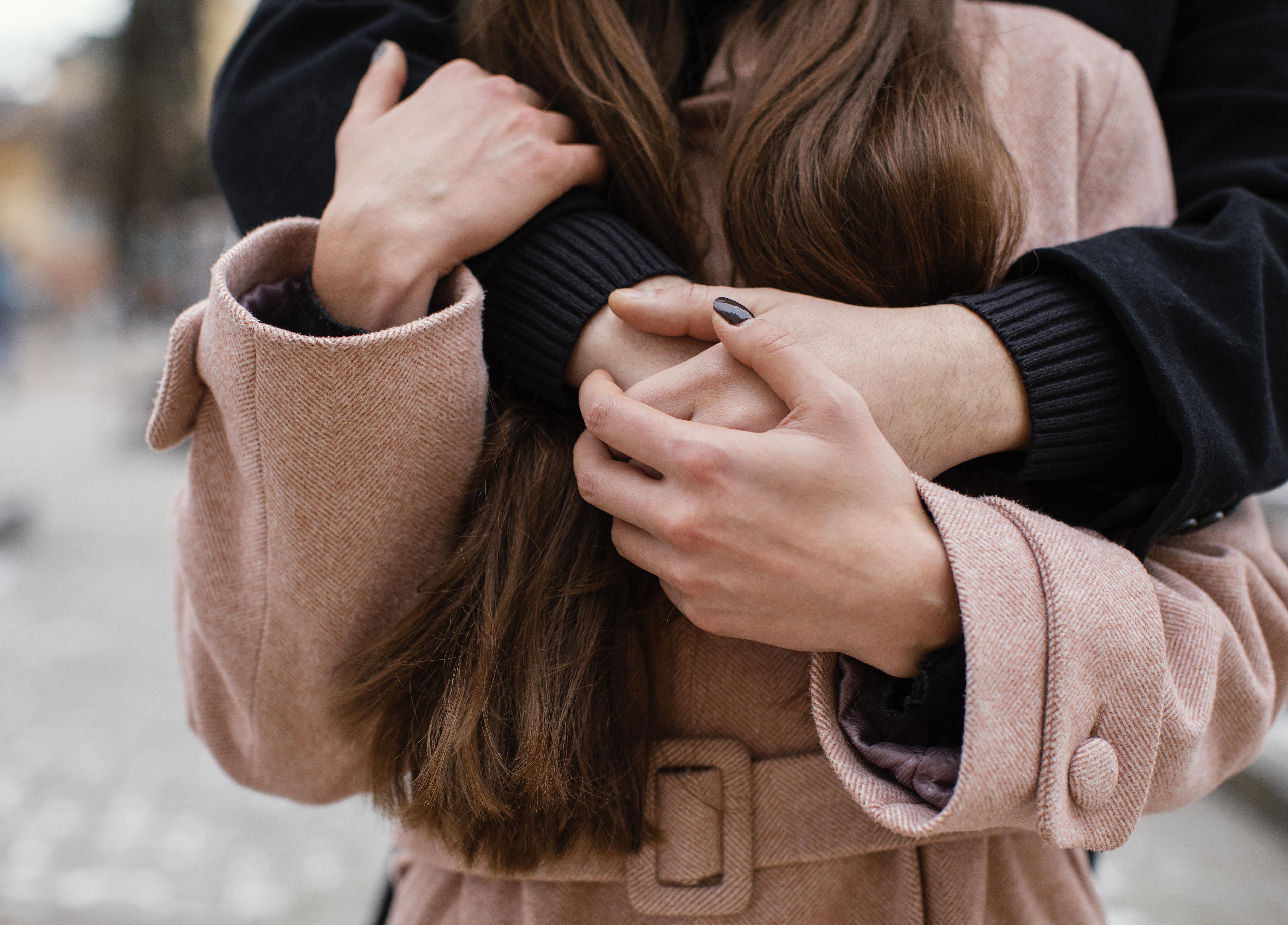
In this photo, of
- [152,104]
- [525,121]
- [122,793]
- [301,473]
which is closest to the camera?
[301,473]

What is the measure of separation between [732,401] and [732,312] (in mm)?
77

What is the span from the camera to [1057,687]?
2.17ft

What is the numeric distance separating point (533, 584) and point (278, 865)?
2426 millimetres

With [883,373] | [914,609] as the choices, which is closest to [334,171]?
[883,373]

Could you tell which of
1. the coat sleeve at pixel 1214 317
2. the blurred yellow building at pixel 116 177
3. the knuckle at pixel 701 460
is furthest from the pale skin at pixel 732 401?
the blurred yellow building at pixel 116 177

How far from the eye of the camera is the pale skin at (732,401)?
0.65 m

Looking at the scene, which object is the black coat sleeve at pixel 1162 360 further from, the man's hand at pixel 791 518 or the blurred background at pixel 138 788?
the blurred background at pixel 138 788

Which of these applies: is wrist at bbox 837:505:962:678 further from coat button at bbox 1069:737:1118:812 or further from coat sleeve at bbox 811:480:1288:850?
coat button at bbox 1069:737:1118:812

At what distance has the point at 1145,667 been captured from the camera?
0.69 meters

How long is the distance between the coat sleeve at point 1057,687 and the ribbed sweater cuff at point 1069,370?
0.07 m

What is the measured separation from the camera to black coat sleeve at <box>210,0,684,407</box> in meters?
0.80

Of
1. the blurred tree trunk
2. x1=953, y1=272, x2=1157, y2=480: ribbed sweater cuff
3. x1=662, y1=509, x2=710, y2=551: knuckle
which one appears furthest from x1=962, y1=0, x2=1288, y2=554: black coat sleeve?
the blurred tree trunk

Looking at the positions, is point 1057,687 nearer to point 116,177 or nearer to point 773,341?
point 773,341

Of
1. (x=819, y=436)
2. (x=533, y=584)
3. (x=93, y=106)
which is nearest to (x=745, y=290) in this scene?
(x=819, y=436)
